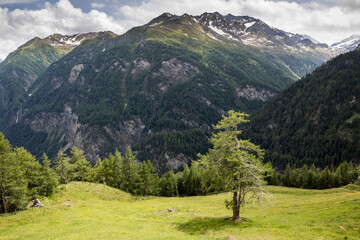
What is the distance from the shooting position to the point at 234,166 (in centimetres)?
3206

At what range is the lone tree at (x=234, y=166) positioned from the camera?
1217 inches

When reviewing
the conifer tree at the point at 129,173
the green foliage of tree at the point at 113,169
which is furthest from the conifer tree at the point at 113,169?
the conifer tree at the point at 129,173

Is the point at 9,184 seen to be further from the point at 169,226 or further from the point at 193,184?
the point at 193,184

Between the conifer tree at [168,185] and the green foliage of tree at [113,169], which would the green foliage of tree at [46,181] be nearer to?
the green foliage of tree at [113,169]

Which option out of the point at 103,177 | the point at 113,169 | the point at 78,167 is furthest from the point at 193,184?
the point at 78,167

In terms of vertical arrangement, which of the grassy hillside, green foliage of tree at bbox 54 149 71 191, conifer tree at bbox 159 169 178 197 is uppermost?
green foliage of tree at bbox 54 149 71 191

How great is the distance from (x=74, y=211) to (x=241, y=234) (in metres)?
36.8

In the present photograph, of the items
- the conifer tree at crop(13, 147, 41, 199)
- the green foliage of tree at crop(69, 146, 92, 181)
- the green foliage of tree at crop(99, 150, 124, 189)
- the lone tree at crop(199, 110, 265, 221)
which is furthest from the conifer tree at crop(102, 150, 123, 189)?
the lone tree at crop(199, 110, 265, 221)

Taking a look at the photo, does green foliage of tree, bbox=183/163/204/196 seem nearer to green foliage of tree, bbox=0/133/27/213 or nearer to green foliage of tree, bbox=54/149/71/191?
green foliage of tree, bbox=54/149/71/191

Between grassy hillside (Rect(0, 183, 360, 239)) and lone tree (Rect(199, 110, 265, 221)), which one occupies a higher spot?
lone tree (Rect(199, 110, 265, 221))

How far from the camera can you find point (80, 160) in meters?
84.1

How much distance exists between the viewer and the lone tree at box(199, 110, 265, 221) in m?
30.9

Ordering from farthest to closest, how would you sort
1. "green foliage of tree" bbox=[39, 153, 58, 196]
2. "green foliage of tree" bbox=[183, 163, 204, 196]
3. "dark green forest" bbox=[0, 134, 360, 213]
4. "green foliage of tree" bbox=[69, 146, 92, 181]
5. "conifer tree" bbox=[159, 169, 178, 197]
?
"green foliage of tree" bbox=[183, 163, 204, 196] < "conifer tree" bbox=[159, 169, 178, 197] < "green foliage of tree" bbox=[69, 146, 92, 181] < "green foliage of tree" bbox=[39, 153, 58, 196] < "dark green forest" bbox=[0, 134, 360, 213]

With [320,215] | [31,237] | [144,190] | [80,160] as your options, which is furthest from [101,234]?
[144,190]
